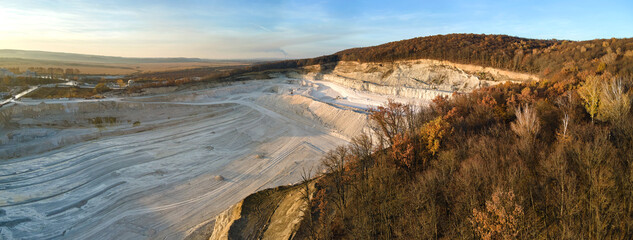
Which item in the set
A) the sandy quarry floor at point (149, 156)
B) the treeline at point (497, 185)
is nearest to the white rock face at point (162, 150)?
the sandy quarry floor at point (149, 156)

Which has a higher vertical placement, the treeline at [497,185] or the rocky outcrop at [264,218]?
the treeline at [497,185]

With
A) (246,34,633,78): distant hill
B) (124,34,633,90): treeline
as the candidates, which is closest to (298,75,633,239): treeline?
(124,34,633,90): treeline

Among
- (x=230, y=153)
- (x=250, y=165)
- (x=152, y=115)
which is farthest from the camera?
(x=152, y=115)

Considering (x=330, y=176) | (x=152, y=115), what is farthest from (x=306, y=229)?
(x=152, y=115)

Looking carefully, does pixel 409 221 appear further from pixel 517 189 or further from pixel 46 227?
pixel 46 227

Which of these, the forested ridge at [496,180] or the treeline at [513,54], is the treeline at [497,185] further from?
the treeline at [513,54]

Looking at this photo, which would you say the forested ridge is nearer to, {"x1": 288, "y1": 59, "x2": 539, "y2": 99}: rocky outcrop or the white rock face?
the white rock face
